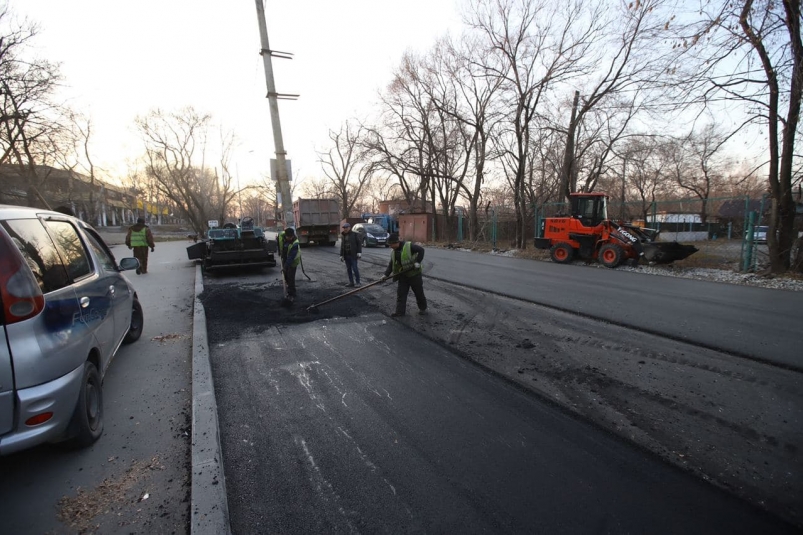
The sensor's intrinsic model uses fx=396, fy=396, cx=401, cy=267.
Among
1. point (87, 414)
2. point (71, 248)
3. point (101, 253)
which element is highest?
point (71, 248)

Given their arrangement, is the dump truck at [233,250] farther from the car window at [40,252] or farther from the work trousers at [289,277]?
the car window at [40,252]

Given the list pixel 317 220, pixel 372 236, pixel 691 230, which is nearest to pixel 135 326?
pixel 317 220

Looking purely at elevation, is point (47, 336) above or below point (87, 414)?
above

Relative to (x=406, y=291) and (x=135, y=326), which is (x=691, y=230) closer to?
(x=406, y=291)

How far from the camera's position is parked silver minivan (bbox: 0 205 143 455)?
2223mm

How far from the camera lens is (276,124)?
377 inches

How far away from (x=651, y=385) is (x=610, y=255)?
1075 centimetres

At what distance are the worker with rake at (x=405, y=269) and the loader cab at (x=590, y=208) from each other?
10177mm

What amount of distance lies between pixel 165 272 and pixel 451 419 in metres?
11.9

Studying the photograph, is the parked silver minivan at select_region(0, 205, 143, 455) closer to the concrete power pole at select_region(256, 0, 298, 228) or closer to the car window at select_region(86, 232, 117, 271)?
the car window at select_region(86, 232, 117, 271)

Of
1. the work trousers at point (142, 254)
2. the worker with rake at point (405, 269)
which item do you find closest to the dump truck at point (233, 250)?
the work trousers at point (142, 254)

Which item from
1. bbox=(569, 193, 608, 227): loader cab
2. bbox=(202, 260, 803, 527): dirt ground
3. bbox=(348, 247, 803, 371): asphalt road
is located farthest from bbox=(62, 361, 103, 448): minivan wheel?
bbox=(569, 193, 608, 227): loader cab

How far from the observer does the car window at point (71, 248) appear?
3162mm

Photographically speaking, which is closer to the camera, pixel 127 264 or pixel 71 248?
pixel 71 248
